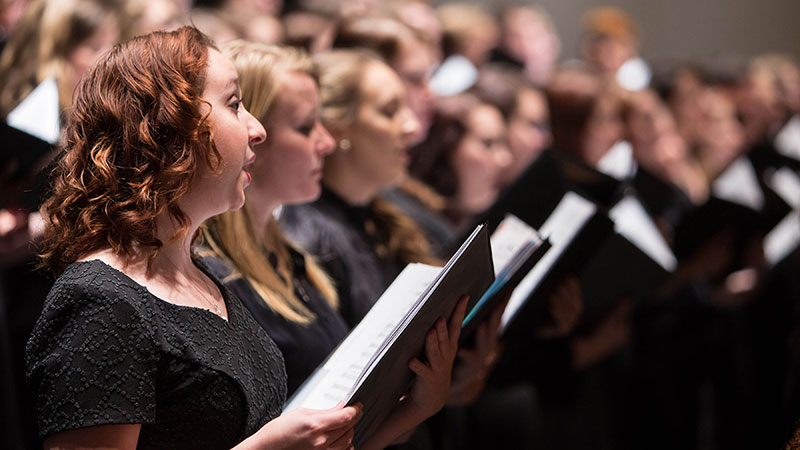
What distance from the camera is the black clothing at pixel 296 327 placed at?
1.75 metres

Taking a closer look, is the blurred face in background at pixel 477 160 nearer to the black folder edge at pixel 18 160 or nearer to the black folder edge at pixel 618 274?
the black folder edge at pixel 618 274

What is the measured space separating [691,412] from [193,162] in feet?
10.6

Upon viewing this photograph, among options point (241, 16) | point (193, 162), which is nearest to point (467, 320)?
point (193, 162)

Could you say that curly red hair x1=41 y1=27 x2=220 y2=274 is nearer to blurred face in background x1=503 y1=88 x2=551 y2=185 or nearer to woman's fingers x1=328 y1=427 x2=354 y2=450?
Result: woman's fingers x1=328 y1=427 x2=354 y2=450

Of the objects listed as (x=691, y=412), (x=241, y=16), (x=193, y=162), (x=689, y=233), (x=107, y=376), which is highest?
(x=193, y=162)

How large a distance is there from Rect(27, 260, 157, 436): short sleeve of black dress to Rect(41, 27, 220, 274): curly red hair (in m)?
0.08

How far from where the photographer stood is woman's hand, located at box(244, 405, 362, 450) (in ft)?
4.26

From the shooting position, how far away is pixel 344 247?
7.80 ft

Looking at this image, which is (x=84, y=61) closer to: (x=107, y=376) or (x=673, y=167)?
(x=107, y=376)

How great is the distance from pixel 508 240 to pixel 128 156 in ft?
2.70

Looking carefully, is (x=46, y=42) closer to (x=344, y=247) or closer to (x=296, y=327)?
(x=344, y=247)

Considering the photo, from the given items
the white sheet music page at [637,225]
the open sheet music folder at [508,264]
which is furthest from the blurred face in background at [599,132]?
the open sheet music folder at [508,264]

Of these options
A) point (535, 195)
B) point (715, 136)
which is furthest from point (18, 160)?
point (715, 136)

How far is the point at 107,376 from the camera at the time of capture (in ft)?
3.95
